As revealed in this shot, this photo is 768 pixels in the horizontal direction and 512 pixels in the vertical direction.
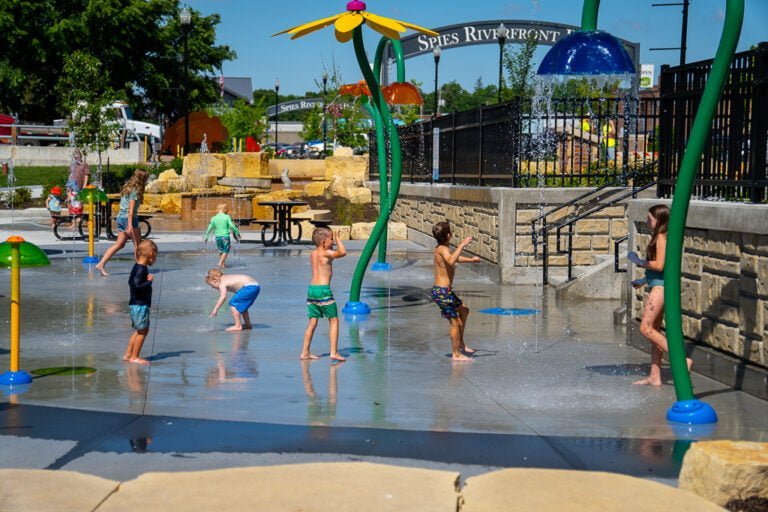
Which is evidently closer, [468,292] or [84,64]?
[468,292]

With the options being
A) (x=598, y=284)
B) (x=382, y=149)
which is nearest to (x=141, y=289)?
(x=598, y=284)

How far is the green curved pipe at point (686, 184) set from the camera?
7734 mm

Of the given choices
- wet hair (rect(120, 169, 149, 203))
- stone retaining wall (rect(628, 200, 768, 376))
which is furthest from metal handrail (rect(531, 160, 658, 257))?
stone retaining wall (rect(628, 200, 768, 376))

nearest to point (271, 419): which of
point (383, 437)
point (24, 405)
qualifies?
point (383, 437)

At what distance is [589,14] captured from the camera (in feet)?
31.2

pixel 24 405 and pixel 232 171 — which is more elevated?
pixel 232 171

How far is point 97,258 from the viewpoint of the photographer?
19500 mm

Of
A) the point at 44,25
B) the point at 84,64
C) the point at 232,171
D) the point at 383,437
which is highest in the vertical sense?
the point at 44,25

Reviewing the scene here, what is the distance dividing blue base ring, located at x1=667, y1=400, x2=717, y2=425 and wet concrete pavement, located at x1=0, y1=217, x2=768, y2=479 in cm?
11

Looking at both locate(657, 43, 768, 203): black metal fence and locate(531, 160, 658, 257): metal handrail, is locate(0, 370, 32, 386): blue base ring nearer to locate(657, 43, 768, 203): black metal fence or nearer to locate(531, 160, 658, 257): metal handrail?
locate(657, 43, 768, 203): black metal fence

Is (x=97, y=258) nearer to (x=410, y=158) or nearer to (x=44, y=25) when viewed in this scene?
(x=410, y=158)

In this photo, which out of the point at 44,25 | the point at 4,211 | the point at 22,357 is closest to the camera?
the point at 22,357

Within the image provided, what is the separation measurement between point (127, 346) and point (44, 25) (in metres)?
55.5

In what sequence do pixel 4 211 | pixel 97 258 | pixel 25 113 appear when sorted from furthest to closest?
1. pixel 25 113
2. pixel 4 211
3. pixel 97 258
